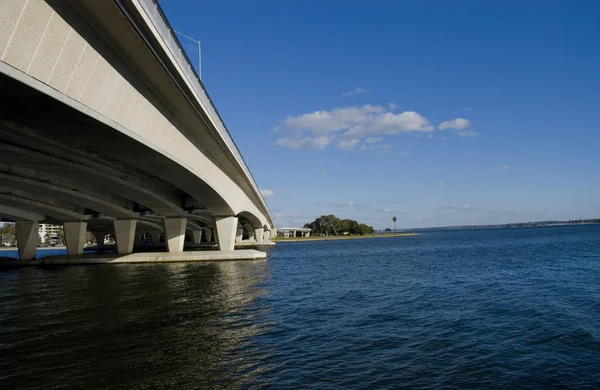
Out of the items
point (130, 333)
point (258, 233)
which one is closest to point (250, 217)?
point (258, 233)

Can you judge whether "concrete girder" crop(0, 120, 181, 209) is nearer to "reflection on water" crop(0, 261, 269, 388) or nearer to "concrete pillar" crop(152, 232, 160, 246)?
"reflection on water" crop(0, 261, 269, 388)


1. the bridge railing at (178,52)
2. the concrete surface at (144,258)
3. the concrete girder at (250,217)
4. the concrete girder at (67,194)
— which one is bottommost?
the concrete surface at (144,258)

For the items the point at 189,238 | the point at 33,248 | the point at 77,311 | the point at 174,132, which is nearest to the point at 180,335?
the point at 77,311

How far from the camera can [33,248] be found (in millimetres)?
53406

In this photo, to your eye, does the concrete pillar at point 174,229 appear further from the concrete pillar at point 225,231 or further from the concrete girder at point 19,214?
the concrete girder at point 19,214

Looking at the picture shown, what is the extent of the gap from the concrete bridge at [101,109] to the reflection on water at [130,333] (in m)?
7.68

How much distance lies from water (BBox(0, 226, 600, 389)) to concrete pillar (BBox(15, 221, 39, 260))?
1096 inches

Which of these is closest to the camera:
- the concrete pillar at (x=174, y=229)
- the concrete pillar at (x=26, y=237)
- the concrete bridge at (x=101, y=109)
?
the concrete bridge at (x=101, y=109)

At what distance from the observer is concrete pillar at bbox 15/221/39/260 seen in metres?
52.5

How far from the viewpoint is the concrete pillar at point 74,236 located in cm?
5300

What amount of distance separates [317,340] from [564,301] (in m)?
13.7

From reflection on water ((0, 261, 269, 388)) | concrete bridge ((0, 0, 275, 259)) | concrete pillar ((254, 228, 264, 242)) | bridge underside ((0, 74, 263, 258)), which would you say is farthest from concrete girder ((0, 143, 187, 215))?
concrete pillar ((254, 228, 264, 242))

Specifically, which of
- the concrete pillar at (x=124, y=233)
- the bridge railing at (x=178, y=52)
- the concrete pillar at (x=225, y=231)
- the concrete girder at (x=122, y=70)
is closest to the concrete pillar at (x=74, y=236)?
the concrete pillar at (x=124, y=233)

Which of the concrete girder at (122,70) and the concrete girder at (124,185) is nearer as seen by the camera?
the concrete girder at (122,70)
